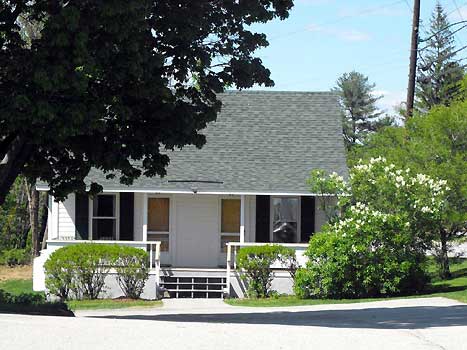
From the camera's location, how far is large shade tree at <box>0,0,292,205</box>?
1506 centimetres

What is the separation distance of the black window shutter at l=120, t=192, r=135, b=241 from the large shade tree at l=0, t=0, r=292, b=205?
10223 millimetres

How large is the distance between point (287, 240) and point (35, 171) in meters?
12.7

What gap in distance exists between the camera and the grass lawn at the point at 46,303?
16.2 metres

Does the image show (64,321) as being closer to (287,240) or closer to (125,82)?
(125,82)

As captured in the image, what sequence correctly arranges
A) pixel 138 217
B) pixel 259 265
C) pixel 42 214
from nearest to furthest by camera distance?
1. pixel 259 265
2. pixel 138 217
3. pixel 42 214

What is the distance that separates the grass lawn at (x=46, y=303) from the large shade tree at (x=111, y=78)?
2637 mm

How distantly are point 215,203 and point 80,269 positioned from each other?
5.61 metres

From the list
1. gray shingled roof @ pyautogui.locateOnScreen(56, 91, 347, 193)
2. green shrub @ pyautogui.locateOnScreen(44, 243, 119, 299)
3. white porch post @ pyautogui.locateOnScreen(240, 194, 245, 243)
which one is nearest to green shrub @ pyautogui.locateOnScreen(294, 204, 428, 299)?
white porch post @ pyautogui.locateOnScreen(240, 194, 245, 243)

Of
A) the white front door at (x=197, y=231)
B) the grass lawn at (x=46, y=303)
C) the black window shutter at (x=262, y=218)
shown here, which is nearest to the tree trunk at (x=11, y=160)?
the grass lawn at (x=46, y=303)

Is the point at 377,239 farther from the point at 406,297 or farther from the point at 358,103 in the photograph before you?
the point at 358,103

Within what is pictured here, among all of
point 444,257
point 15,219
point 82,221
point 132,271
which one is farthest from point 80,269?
point 15,219

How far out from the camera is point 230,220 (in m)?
30.1

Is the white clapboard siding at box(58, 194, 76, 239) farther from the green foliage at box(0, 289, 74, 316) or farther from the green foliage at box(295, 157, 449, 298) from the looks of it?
the green foliage at box(0, 289, 74, 316)

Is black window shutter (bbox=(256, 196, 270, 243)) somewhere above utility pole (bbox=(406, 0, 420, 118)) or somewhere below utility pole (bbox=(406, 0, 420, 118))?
below
